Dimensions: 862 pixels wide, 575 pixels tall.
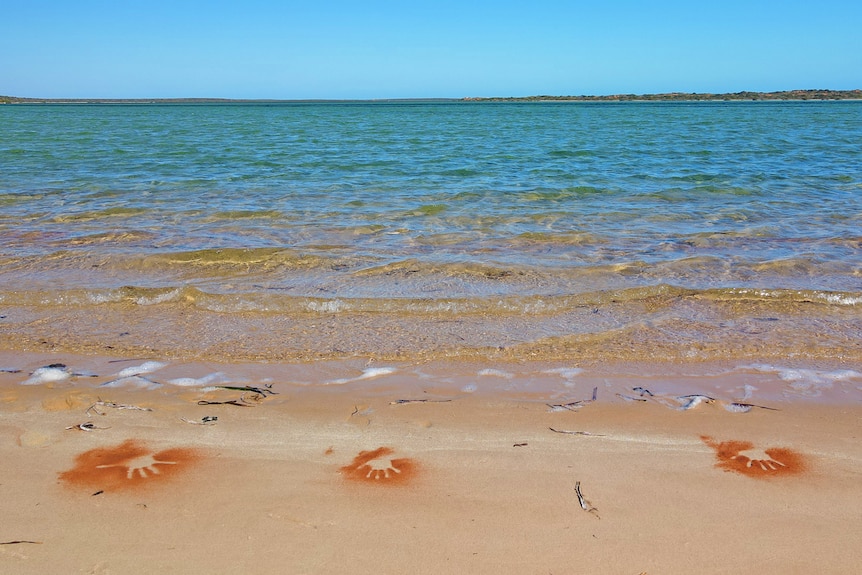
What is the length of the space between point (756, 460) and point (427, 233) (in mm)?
5473

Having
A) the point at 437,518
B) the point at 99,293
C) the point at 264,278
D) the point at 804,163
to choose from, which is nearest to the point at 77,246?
the point at 99,293

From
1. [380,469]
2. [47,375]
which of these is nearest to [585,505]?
[380,469]

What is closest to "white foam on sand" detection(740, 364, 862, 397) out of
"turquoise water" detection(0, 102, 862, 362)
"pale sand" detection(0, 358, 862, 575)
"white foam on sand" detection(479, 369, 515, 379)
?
"pale sand" detection(0, 358, 862, 575)

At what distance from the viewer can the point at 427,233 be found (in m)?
8.08

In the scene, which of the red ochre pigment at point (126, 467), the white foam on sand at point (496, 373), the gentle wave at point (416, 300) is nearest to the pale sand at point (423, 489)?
the red ochre pigment at point (126, 467)

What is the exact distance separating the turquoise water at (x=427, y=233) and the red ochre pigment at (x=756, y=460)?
176 cm

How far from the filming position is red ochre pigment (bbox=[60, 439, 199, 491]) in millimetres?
2770

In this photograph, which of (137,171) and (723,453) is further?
(137,171)

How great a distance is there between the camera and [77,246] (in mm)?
7258

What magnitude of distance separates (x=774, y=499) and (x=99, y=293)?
5.07 meters

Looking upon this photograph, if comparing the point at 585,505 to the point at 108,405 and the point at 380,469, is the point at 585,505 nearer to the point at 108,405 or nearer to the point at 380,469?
the point at 380,469

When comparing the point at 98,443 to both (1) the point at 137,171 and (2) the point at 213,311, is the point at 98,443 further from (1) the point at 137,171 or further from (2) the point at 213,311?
(1) the point at 137,171

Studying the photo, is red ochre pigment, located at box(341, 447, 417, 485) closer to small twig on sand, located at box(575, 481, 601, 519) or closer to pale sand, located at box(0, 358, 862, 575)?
pale sand, located at box(0, 358, 862, 575)

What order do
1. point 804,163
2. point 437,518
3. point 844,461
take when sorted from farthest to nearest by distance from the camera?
1. point 804,163
2. point 844,461
3. point 437,518
